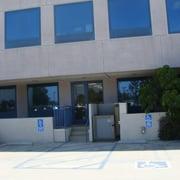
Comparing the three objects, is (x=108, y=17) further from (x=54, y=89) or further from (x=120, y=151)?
(x=120, y=151)

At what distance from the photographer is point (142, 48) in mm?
18547

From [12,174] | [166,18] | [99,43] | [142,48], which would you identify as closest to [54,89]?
[99,43]

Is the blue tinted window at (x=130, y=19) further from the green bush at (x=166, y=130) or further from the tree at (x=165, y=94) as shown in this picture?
the green bush at (x=166, y=130)

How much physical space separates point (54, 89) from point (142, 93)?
634 centimetres

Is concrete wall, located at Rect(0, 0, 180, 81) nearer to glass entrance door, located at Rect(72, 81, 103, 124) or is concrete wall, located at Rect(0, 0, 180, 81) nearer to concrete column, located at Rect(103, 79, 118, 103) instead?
concrete column, located at Rect(103, 79, 118, 103)

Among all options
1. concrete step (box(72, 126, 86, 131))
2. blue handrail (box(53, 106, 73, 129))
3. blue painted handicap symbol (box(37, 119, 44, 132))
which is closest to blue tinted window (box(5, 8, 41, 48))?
blue handrail (box(53, 106, 73, 129))

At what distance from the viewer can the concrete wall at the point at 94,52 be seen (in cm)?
1847

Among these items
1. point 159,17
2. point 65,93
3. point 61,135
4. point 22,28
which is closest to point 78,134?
point 61,135

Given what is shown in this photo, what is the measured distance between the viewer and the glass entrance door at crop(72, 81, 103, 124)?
21.7 meters

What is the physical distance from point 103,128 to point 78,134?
1460mm

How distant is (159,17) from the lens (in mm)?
18641

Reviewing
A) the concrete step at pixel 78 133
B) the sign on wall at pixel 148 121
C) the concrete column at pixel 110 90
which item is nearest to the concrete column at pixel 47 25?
the concrete column at pixel 110 90

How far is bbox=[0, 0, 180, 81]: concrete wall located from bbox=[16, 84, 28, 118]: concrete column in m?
2.82

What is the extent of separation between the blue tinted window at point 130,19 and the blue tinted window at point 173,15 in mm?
996
